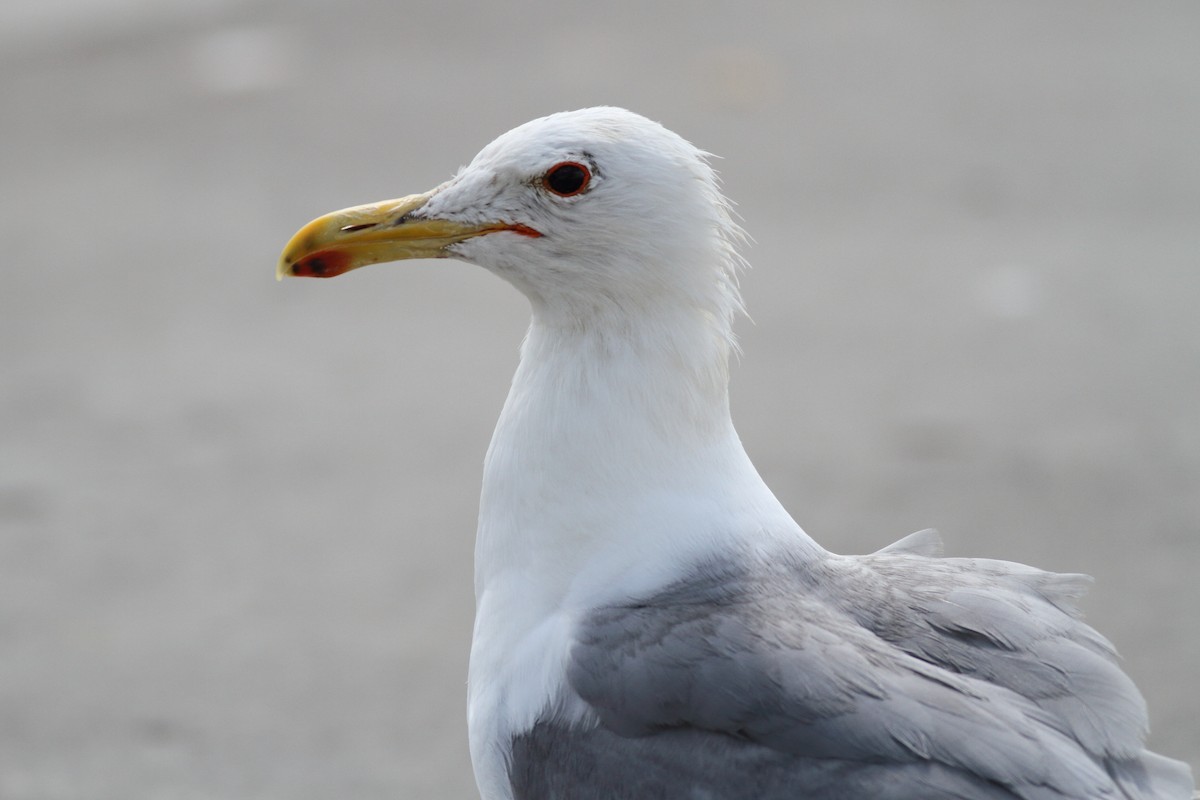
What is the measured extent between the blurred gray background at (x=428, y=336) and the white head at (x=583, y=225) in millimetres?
1377

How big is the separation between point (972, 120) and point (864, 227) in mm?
871

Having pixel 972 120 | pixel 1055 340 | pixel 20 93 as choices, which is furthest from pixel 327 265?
pixel 20 93

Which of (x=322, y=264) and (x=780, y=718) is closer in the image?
(x=780, y=718)

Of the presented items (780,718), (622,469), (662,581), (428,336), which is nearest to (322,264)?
(622,469)

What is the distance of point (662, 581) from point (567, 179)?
23.0 inches

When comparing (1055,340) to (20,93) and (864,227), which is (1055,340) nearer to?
(864,227)

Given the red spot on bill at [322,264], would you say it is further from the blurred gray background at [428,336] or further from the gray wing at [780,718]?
the blurred gray background at [428,336]

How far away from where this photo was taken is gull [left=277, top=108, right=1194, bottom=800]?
6.25ft

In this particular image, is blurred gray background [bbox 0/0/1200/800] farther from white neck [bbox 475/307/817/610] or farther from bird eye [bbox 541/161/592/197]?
bird eye [bbox 541/161/592/197]

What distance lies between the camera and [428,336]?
15.7ft

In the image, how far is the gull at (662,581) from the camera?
190cm

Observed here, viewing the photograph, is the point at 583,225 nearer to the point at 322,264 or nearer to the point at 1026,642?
the point at 322,264

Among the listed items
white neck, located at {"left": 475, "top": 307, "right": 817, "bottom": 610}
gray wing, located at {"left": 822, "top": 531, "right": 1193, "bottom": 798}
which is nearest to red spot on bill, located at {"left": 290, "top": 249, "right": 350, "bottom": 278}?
white neck, located at {"left": 475, "top": 307, "right": 817, "bottom": 610}

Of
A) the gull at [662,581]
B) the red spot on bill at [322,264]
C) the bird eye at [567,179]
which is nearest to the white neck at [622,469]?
the gull at [662,581]
